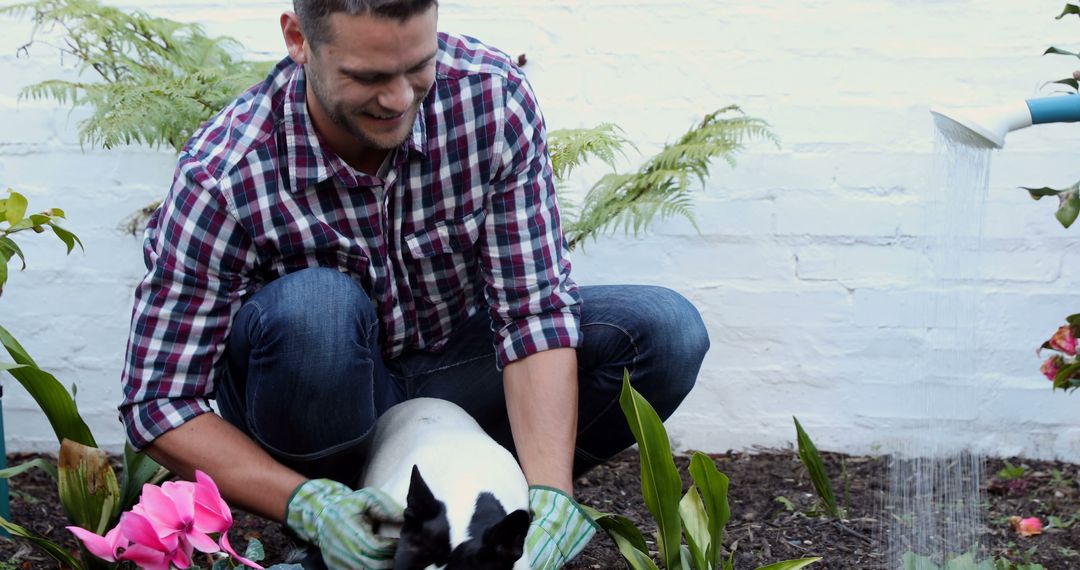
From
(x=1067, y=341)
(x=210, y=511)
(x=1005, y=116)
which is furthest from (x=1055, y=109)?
(x=210, y=511)

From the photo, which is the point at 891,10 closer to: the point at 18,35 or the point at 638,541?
the point at 638,541

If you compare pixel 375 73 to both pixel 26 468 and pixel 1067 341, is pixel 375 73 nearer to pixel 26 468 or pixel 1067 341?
pixel 26 468

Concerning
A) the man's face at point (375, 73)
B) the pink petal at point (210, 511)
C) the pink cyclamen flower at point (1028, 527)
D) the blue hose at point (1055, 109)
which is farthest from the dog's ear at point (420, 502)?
the pink cyclamen flower at point (1028, 527)

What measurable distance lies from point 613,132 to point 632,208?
0.35 m

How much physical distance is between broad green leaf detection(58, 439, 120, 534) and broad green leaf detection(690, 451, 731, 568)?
1.10m

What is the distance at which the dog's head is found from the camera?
157 centimetres

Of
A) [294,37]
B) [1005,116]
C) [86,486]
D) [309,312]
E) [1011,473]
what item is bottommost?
[1011,473]

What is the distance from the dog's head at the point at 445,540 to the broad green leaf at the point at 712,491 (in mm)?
327

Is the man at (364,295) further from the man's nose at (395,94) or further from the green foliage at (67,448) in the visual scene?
the green foliage at (67,448)

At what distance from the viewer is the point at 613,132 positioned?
276 centimetres

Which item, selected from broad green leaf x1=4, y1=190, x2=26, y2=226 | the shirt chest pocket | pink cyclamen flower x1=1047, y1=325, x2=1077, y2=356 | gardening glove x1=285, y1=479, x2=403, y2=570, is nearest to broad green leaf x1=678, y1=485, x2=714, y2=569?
gardening glove x1=285, y1=479, x2=403, y2=570

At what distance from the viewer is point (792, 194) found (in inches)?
112

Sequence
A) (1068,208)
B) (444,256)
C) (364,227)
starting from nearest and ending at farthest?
1. (1068,208)
2. (364,227)
3. (444,256)

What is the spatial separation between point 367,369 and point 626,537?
542 mm
